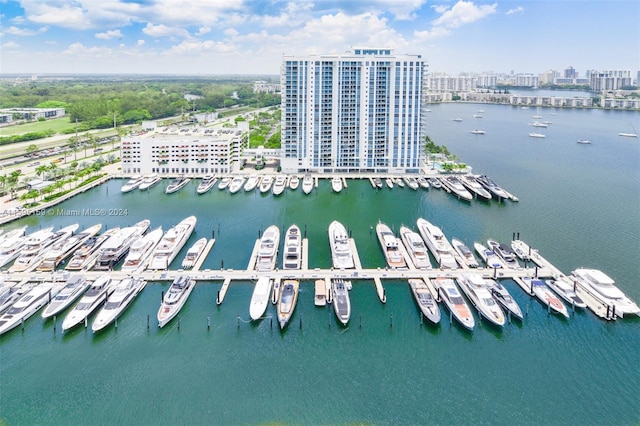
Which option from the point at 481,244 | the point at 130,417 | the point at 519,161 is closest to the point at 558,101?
the point at 519,161

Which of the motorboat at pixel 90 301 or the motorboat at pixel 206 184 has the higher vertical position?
the motorboat at pixel 206 184

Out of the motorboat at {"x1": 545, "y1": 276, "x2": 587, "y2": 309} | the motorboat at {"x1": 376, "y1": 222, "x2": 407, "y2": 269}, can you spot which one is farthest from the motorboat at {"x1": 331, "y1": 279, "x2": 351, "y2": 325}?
the motorboat at {"x1": 545, "y1": 276, "x2": 587, "y2": 309}

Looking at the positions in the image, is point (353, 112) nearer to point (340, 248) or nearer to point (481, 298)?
point (340, 248)

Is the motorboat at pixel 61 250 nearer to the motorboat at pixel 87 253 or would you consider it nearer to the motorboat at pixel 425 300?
the motorboat at pixel 87 253

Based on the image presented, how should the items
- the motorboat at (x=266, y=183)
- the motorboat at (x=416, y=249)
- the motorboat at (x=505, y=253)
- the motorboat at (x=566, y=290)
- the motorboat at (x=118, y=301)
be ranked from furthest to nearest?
the motorboat at (x=266, y=183), the motorboat at (x=505, y=253), the motorboat at (x=416, y=249), the motorboat at (x=566, y=290), the motorboat at (x=118, y=301)

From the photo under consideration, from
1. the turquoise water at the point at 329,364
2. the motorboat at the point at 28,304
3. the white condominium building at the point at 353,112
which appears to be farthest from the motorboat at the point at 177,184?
the motorboat at the point at 28,304
